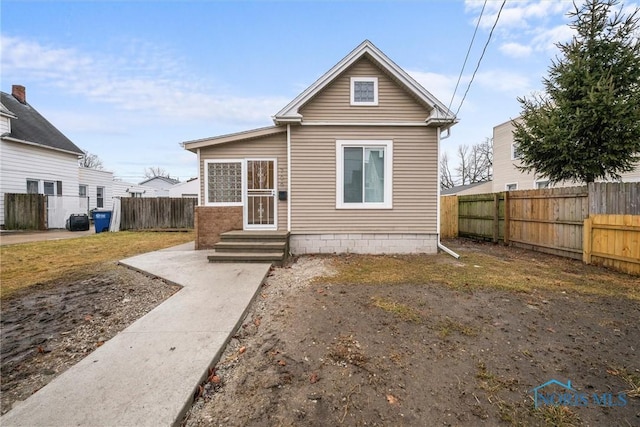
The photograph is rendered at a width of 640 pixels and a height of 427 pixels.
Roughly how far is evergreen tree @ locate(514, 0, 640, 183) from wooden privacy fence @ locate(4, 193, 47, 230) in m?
21.2

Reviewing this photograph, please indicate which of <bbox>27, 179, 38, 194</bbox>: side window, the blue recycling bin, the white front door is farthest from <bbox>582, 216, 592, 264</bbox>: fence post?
<bbox>27, 179, 38, 194</bbox>: side window

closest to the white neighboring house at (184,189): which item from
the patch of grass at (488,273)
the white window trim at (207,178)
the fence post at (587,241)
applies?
the white window trim at (207,178)

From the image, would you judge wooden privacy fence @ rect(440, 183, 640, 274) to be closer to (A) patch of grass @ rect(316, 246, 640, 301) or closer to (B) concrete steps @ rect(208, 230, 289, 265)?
(A) patch of grass @ rect(316, 246, 640, 301)

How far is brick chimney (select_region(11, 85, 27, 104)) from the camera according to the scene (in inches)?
711

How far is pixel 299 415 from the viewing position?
2043 millimetres

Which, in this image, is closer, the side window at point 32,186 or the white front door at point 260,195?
the white front door at point 260,195

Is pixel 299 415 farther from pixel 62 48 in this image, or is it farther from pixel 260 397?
pixel 62 48

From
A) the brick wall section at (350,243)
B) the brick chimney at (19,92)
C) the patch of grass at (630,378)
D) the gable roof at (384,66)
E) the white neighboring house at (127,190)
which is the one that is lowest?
the patch of grass at (630,378)

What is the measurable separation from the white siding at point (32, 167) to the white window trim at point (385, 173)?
55.9 feet

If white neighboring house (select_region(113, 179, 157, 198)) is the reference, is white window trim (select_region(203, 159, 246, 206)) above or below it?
below

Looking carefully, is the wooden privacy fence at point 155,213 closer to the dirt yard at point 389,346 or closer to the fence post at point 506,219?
the dirt yard at point 389,346

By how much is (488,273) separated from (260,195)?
5.87 metres

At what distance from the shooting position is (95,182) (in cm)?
1975

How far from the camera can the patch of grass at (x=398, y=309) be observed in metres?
3.71
